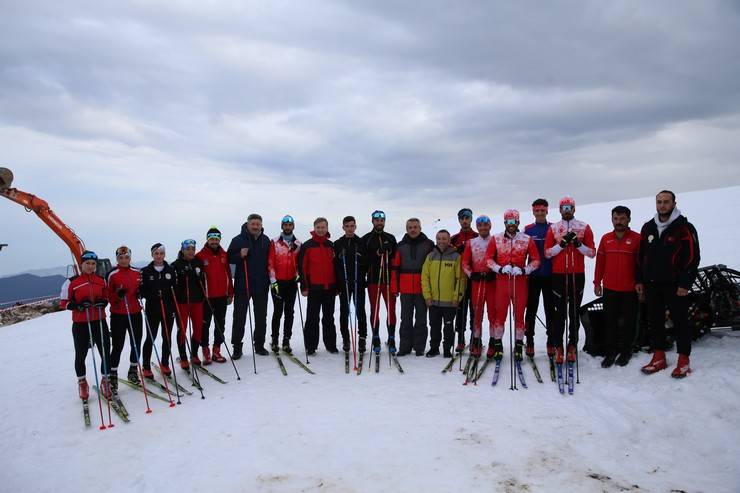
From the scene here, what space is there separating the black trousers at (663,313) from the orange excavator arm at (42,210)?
14.0 m

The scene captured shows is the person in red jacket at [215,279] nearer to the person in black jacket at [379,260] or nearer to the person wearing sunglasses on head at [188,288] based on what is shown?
the person wearing sunglasses on head at [188,288]

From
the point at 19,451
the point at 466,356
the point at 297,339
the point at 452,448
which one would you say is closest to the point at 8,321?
the point at 297,339

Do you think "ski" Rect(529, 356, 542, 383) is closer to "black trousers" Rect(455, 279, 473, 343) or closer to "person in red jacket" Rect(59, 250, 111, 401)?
"black trousers" Rect(455, 279, 473, 343)

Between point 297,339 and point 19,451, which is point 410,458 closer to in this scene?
point 19,451

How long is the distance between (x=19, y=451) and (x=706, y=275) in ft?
27.5

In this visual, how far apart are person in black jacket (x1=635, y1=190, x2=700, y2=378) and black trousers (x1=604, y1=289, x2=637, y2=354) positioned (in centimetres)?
30

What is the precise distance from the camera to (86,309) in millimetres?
5664

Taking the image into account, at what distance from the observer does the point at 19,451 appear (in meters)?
4.73

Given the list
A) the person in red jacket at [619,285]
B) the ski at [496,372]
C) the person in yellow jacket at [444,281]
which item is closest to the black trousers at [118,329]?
the person in yellow jacket at [444,281]

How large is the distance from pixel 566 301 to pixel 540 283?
1.54 ft

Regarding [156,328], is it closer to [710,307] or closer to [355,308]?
[355,308]

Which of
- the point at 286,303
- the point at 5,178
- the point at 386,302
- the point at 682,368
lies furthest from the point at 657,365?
the point at 5,178

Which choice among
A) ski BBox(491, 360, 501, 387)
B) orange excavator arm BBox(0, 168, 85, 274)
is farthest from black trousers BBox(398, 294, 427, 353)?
orange excavator arm BBox(0, 168, 85, 274)

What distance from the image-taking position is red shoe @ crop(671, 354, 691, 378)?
5.07m
